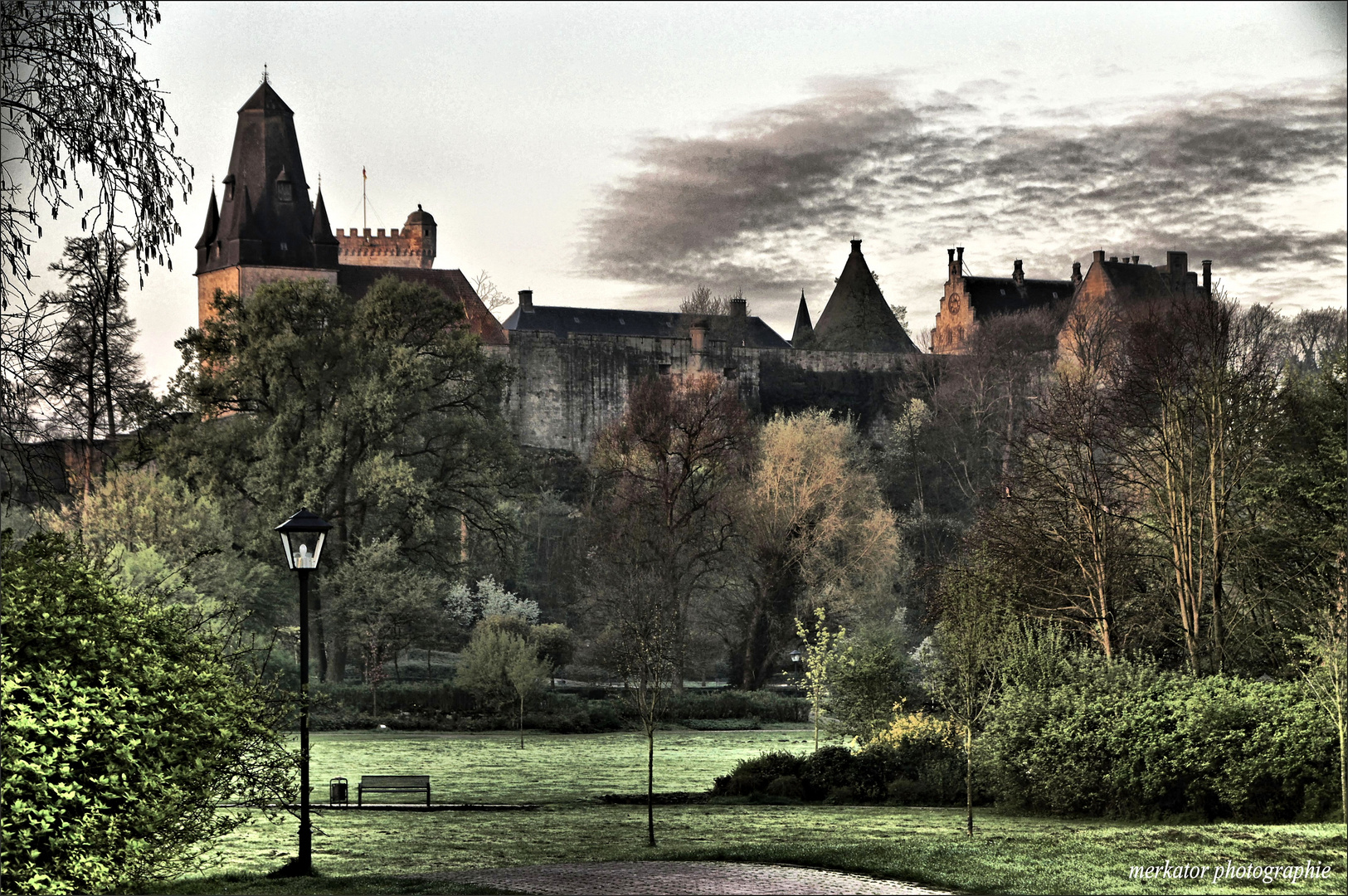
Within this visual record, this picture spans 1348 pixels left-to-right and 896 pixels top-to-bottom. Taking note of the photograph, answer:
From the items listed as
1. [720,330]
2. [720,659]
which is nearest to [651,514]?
[720,659]

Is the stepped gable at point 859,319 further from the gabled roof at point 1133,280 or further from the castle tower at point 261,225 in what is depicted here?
the castle tower at point 261,225

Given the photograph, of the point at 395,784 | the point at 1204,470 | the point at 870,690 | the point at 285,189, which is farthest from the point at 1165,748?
the point at 285,189

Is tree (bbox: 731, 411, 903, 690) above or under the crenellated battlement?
under

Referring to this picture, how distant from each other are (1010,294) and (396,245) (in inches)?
1271

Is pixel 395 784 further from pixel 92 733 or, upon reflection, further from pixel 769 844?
pixel 92 733

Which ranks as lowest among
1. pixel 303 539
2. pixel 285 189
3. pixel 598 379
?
pixel 303 539

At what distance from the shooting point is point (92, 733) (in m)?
7.41

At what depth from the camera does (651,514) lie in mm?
39031

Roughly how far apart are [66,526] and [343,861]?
22.1m

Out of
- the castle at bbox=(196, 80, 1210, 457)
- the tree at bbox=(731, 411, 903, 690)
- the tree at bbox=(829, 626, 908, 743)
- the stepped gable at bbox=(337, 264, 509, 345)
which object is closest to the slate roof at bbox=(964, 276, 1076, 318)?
the castle at bbox=(196, 80, 1210, 457)

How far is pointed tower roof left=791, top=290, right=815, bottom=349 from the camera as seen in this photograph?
69.6 metres

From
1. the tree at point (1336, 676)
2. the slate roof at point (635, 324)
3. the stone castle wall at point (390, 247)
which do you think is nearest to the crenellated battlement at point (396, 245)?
the stone castle wall at point (390, 247)

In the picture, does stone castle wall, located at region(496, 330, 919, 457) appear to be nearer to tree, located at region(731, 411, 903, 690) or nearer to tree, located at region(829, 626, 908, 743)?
tree, located at region(731, 411, 903, 690)

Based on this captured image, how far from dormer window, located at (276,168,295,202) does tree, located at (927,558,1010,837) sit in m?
39.2
